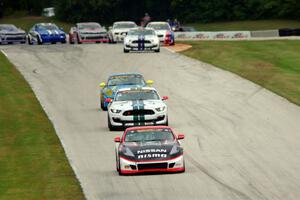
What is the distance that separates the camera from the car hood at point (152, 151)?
21094mm

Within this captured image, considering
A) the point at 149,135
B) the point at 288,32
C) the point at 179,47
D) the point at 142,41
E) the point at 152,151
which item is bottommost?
the point at 288,32

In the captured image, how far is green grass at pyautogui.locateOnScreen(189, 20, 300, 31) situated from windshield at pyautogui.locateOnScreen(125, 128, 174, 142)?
252 ft

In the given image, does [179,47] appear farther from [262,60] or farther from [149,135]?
[149,135]

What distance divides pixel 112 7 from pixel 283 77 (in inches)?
2472

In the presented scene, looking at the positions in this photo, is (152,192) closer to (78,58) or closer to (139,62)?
(139,62)

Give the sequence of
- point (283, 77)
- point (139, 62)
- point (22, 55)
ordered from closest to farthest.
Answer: point (283, 77) < point (139, 62) < point (22, 55)

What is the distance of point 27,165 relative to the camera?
77.2ft

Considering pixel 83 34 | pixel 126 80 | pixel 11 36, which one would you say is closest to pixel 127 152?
pixel 126 80

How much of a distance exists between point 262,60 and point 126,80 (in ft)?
58.5

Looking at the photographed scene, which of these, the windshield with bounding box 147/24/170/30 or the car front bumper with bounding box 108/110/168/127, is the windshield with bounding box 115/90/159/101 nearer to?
the car front bumper with bounding box 108/110/168/127

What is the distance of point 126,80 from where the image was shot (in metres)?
33.7

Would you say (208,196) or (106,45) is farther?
(106,45)

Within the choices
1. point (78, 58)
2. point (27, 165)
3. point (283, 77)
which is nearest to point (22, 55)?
point (78, 58)

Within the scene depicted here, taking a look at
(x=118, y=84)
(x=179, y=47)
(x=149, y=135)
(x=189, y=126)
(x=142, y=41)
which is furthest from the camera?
(x=179, y=47)
